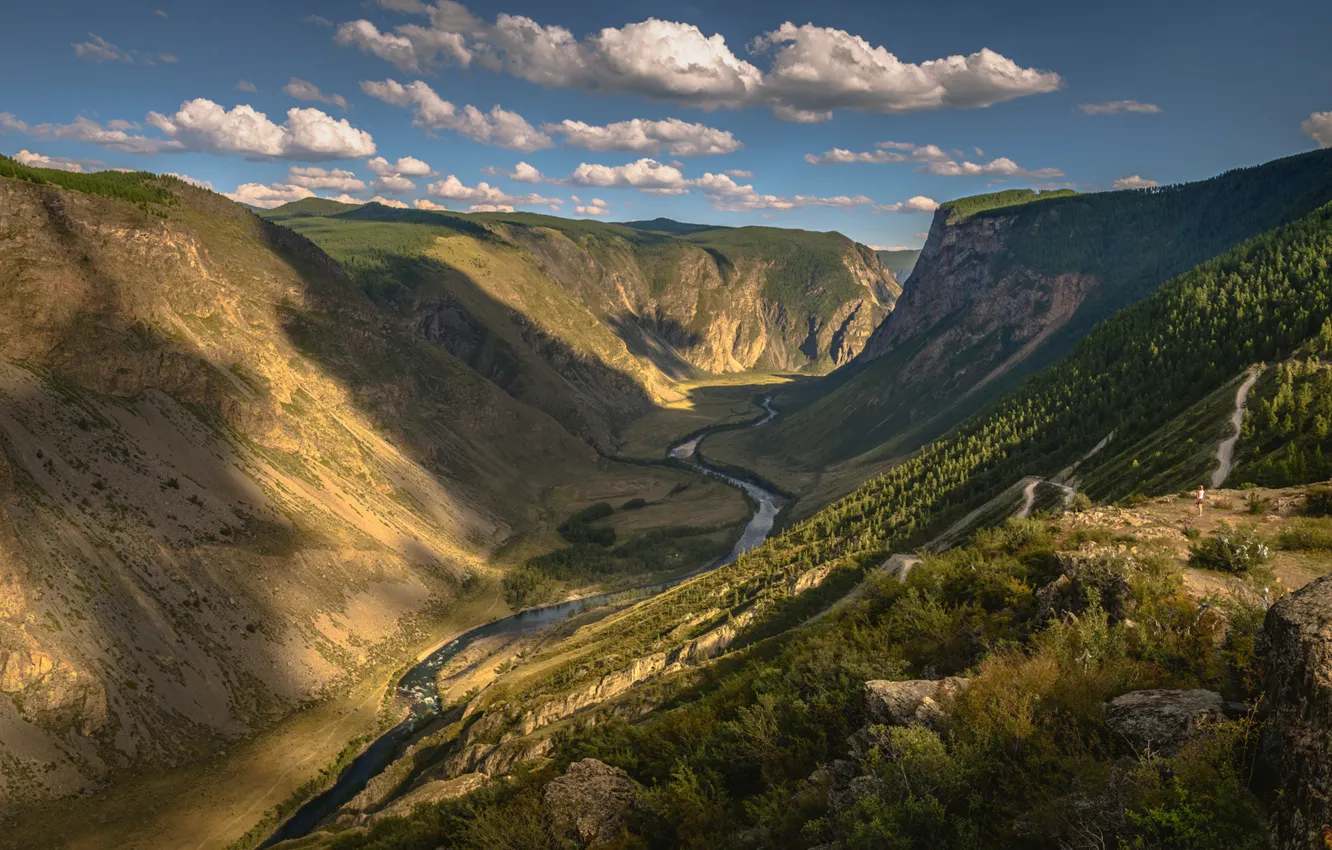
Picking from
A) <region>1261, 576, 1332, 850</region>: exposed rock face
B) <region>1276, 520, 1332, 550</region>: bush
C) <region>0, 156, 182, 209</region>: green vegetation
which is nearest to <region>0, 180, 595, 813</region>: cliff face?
<region>0, 156, 182, 209</region>: green vegetation

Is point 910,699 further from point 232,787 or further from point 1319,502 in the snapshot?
point 232,787

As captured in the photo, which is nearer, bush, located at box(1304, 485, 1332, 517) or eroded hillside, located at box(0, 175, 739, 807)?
bush, located at box(1304, 485, 1332, 517)

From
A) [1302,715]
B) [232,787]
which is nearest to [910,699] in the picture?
[1302,715]

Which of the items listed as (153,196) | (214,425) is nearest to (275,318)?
(153,196)

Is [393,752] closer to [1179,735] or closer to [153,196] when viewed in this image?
[1179,735]

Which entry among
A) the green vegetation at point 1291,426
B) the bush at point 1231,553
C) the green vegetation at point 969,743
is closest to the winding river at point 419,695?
the green vegetation at point 969,743

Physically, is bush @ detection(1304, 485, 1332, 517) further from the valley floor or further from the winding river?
the valley floor
